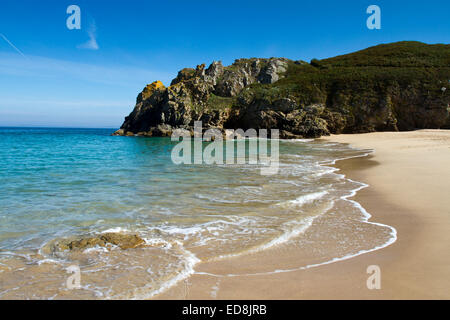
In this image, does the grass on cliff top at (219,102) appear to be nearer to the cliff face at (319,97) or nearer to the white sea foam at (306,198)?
the cliff face at (319,97)

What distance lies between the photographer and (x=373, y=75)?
46188 mm

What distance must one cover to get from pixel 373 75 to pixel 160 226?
5053cm

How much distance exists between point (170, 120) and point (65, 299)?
51.2m

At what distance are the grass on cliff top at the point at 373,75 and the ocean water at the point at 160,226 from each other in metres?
40.7

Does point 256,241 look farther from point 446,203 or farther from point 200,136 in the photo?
point 200,136

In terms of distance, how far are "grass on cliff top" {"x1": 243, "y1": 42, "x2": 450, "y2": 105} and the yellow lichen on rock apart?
2514cm

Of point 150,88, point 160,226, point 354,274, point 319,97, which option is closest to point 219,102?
point 319,97

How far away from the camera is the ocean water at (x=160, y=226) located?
12.3 feet

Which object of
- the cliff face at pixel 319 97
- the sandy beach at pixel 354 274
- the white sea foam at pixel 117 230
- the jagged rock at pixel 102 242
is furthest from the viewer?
the cliff face at pixel 319 97

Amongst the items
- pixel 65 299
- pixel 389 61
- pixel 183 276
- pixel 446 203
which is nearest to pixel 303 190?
pixel 446 203

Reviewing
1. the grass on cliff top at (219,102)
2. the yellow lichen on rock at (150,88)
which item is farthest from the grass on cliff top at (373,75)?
the yellow lichen on rock at (150,88)

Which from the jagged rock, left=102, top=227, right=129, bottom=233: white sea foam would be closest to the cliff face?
left=102, top=227, right=129, bottom=233: white sea foam

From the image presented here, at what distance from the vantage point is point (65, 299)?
3209 millimetres

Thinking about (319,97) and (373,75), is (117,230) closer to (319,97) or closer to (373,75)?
(319,97)
